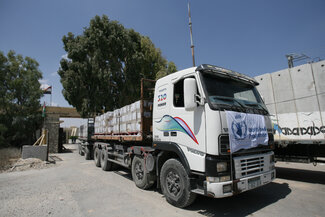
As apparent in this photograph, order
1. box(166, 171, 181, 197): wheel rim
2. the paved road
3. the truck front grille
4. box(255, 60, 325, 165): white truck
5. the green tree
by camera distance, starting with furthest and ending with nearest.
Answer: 1. the green tree
2. box(255, 60, 325, 165): white truck
3. box(166, 171, 181, 197): wheel rim
4. the paved road
5. the truck front grille

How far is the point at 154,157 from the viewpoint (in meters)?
5.01

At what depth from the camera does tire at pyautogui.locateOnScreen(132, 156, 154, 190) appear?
207 inches

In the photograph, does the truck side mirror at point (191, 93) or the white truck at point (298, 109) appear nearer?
the truck side mirror at point (191, 93)

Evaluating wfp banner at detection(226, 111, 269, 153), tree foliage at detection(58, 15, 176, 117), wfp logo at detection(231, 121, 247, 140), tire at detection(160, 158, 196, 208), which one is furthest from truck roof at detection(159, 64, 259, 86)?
tree foliage at detection(58, 15, 176, 117)

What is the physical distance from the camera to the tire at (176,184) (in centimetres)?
386

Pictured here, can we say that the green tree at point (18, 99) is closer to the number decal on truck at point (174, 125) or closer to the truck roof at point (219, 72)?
the number decal on truck at point (174, 125)

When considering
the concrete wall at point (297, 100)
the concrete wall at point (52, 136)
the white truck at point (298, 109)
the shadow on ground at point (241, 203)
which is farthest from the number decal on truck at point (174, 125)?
the concrete wall at point (52, 136)

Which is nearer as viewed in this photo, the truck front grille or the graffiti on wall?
the truck front grille

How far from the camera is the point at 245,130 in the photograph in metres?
3.80

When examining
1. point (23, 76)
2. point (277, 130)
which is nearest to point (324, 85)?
point (277, 130)

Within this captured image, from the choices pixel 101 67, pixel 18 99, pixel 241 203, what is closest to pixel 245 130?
pixel 241 203

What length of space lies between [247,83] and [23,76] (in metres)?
20.8

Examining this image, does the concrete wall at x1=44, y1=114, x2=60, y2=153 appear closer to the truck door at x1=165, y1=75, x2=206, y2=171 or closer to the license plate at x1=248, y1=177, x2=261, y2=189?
the truck door at x1=165, y1=75, x2=206, y2=171

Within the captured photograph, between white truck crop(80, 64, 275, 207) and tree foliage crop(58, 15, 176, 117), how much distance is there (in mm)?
12001
